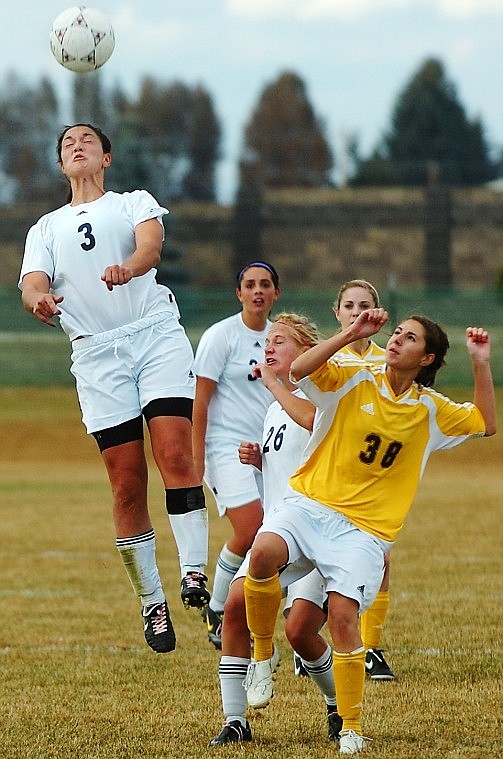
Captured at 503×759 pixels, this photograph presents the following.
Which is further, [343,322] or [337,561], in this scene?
[343,322]

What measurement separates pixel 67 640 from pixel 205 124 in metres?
95.3

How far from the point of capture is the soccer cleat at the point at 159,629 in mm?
5715

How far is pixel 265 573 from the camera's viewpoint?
5.00 m

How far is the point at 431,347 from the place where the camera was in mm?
5141

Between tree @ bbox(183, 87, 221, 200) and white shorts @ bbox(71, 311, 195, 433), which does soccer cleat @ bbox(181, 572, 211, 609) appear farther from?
tree @ bbox(183, 87, 221, 200)

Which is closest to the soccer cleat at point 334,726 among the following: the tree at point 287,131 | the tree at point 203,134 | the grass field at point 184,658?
the grass field at point 184,658

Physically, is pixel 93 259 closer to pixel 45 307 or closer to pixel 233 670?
pixel 45 307

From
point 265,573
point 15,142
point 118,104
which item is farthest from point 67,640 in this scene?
point 118,104

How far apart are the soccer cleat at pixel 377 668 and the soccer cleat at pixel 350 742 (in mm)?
1392

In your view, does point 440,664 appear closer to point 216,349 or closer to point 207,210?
point 216,349

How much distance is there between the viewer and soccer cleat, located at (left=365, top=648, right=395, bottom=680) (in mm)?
6305

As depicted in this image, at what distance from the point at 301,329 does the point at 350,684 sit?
1.47 metres

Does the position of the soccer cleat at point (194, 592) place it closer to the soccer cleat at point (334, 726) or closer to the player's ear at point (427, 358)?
the soccer cleat at point (334, 726)

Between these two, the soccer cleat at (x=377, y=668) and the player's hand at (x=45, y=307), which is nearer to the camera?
the player's hand at (x=45, y=307)
